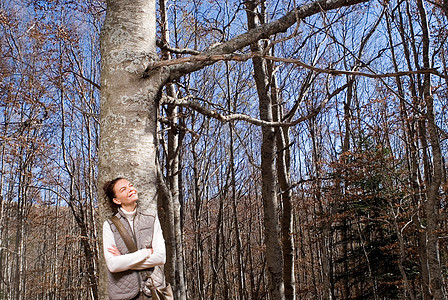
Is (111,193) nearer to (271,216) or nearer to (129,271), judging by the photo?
(129,271)

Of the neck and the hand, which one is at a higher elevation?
the neck

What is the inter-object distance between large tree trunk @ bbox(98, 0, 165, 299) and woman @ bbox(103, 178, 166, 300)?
0.07m

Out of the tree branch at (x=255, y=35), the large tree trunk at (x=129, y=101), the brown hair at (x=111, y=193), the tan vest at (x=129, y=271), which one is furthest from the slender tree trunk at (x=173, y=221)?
the tan vest at (x=129, y=271)

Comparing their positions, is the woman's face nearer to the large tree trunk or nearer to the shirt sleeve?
the large tree trunk

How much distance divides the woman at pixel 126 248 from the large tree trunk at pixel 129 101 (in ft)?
0.24

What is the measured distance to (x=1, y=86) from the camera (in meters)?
10.4

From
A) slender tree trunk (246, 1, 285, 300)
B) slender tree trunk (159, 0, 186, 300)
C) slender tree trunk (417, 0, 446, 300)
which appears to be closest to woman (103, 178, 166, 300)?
slender tree trunk (159, 0, 186, 300)

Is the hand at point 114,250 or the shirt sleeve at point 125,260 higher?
the hand at point 114,250

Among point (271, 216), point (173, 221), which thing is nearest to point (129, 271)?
point (271, 216)

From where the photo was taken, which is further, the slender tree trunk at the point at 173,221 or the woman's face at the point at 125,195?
the slender tree trunk at the point at 173,221

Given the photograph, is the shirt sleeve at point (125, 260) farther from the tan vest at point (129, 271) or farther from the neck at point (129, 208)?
the neck at point (129, 208)

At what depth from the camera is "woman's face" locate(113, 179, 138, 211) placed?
6.40 feet

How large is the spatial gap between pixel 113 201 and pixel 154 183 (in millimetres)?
271

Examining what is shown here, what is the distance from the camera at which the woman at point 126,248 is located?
1817 millimetres
